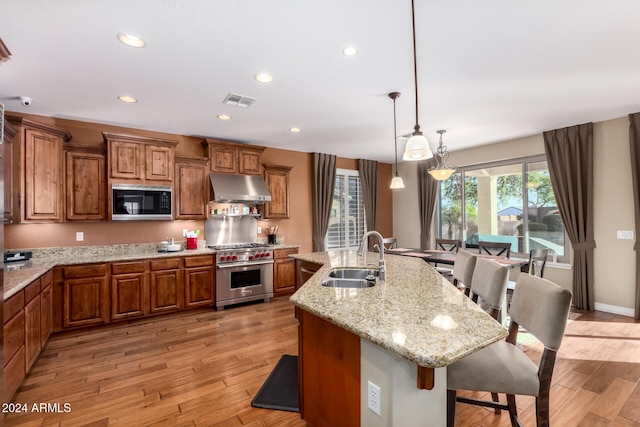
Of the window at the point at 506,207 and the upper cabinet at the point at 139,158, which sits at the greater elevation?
the upper cabinet at the point at 139,158

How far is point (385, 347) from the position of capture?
Answer: 1.18 meters

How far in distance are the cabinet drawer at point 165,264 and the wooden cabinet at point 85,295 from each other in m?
0.53

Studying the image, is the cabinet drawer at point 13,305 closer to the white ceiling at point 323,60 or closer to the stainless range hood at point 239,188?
the white ceiling at point 323,60

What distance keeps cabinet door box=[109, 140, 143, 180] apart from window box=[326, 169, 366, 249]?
3.58 m

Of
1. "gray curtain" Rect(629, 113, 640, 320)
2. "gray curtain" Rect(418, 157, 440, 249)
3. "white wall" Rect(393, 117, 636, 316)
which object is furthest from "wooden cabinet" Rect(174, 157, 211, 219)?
"gray curtain" Rect(629, 113, 640, 320)

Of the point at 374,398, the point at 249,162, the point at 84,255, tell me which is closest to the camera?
the point at 374,398

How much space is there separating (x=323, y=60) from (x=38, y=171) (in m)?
3.44

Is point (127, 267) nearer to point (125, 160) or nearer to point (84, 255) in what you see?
point (84, 255)

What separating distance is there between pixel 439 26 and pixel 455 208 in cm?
484

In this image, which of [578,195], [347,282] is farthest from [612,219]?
[347,282]

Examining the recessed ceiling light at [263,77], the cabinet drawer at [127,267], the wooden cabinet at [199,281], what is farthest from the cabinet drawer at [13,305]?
the recessed ceiling light at [263,77]

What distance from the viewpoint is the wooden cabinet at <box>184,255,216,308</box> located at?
436 cm

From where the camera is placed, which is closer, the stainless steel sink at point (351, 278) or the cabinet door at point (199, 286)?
the stainless steel sink at point (351, 278)

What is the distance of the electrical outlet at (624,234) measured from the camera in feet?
13.6
